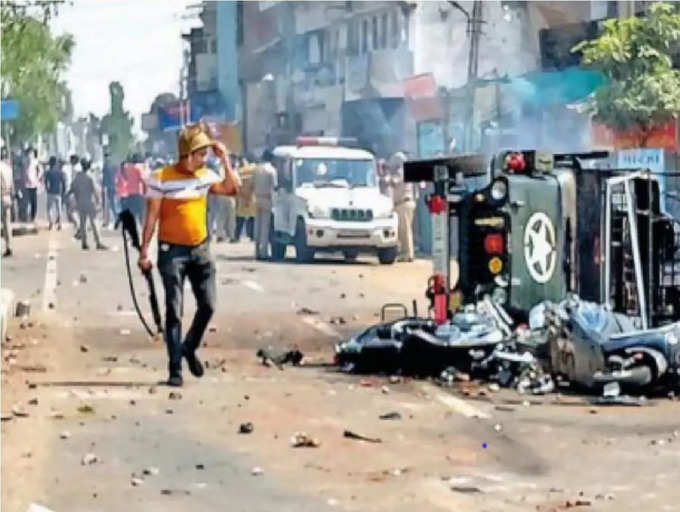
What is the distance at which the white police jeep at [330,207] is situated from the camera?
29.9m

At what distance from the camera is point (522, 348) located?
13.0 meters

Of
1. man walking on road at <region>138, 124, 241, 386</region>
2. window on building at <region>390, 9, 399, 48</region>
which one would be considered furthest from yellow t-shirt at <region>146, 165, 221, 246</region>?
window on building at <region>390, 9, 399, 48</region>

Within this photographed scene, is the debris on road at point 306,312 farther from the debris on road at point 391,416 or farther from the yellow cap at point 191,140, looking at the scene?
the debris on road at point 391,416

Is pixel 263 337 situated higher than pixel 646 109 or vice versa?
pixel 646 109

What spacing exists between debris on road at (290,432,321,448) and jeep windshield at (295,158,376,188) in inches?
813

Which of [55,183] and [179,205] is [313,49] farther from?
[179,205]

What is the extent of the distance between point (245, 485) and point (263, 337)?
7.72 meters

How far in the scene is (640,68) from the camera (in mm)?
27500

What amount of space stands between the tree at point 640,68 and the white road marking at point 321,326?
1030cm

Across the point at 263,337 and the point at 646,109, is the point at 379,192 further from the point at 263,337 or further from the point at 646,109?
the point at 263,337

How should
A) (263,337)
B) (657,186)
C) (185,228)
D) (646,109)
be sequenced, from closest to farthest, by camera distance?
(185,228), (657,186), (263,337), (646,109)

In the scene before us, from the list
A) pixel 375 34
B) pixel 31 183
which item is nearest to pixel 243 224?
pixel 31 183

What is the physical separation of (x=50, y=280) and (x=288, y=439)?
1473 cm

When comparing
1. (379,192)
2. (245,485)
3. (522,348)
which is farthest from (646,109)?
(245,485)
